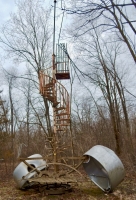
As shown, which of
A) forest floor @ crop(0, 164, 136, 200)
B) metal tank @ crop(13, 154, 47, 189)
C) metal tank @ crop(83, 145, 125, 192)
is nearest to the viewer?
metal tank @ crop(83, 145, 125, 192)

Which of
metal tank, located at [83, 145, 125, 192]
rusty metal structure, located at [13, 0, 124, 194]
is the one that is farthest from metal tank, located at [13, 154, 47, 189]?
metal tank, located at [83, 145, 125, 192]

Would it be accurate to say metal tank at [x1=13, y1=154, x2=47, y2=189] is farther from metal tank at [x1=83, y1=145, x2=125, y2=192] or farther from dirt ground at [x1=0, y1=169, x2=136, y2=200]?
metal tank at [x1=83, y1=145, x2=125, y2=192]

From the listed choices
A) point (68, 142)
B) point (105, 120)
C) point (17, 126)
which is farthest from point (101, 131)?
point (17, 126)

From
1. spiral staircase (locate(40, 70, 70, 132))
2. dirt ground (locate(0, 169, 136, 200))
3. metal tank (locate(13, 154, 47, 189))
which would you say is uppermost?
spiral staircase (locate(40, 70, 70, 132))

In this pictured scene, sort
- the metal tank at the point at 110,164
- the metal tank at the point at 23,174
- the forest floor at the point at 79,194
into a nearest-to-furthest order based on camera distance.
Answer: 1. the metal tank at the point at 110,164
2. the forest floor at the point at 79,194
3. the metal tank at the point at 23,174

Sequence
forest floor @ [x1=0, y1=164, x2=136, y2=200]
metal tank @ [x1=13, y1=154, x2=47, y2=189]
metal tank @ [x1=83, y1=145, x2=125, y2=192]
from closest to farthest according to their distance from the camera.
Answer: metal tank @ [x1=83, y1=145, x2=125, y2=192], forest floor @ [x1=0, y1=164, x2=136, y2=200], metal tank @ [x1=13, y1=154, x2=47, y2=189]

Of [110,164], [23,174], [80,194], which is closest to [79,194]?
[80,194]

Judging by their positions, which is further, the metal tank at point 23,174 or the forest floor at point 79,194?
the metal tank at point 23,174

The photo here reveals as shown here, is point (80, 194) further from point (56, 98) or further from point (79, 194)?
point (56, 98)

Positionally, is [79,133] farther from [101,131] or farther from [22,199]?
[22,199]

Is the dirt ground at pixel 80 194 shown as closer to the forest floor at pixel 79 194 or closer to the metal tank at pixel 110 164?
the forest floor at pixel 79 194

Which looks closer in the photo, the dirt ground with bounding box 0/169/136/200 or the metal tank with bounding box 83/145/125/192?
the metal tank with bounding box 83/145/125/192

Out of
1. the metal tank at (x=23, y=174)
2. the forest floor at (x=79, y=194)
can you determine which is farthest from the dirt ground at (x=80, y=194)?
the metal tank at (x=23, y=174)

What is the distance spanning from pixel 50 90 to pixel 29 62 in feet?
25.0
